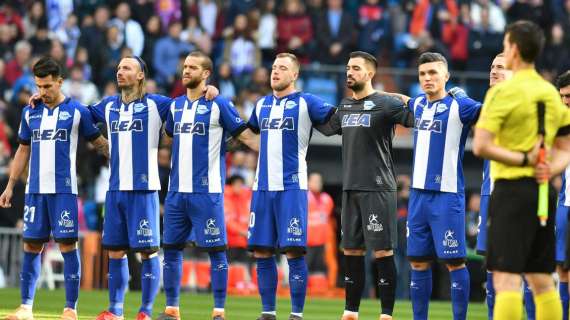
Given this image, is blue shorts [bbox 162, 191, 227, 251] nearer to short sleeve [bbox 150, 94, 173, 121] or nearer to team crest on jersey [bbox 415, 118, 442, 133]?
short sleeve [bbox 150, 94, 173, 121]

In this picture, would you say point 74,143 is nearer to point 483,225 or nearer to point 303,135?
point 303,135

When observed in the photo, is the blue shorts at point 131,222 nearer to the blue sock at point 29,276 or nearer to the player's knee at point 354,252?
the blue sock at point 29,276

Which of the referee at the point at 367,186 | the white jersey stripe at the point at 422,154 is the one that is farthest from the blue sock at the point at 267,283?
the white jersey stripe at the point at 422,154

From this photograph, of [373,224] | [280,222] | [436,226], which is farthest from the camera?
[280,222]

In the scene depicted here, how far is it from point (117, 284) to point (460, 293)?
3.43 meters

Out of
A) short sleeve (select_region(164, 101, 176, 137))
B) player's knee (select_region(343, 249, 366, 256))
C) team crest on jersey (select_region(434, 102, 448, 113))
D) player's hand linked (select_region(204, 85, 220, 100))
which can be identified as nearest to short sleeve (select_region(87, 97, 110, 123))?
short sleeve (select_region(164, 101, 176, 137))

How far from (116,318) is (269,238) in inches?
68.2

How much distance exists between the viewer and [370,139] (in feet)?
43.3

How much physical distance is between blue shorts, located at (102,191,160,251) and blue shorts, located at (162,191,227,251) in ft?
0.52

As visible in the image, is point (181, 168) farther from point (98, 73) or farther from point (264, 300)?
point (98, 73)

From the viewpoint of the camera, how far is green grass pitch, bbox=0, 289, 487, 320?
49.6 feet

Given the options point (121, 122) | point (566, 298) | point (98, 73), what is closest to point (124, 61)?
point (121, 122)

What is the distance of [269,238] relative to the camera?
1327cm

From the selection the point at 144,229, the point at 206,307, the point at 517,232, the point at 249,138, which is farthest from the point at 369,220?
the point at 206,307
